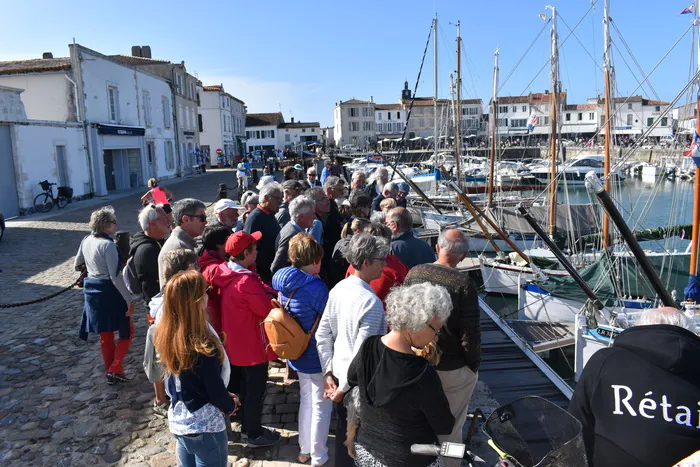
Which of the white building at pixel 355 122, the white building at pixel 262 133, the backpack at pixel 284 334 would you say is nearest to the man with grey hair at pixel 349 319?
the backpack at pixel 284 334

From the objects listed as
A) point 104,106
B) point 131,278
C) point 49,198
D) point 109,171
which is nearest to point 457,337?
point 131,278

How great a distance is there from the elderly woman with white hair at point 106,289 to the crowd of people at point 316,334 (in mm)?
11

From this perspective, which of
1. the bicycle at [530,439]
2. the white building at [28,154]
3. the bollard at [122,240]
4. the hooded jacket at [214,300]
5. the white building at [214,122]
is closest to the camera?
the bicycle at [530,439]

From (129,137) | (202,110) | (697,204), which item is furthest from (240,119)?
(697,204)

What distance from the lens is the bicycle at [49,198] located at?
60.2 ft

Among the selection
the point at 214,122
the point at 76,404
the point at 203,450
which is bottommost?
the point at 76,404

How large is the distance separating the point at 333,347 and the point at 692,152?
18.7 ft

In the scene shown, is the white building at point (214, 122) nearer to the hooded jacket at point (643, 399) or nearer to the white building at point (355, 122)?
the white building at point (355, 122)

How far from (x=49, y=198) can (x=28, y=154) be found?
1772 mm

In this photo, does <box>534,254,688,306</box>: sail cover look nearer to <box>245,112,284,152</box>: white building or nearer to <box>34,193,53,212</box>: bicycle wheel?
<box>34,193,53,212</box>: bicycle wheel

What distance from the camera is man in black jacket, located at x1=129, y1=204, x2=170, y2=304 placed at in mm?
4695

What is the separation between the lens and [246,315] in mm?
3684

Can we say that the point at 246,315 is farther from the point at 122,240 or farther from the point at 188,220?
the point at 122,240

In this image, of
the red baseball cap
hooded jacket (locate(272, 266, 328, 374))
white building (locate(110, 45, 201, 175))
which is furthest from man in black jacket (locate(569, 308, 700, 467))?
white building (locate(110, 45, 201, 175))
